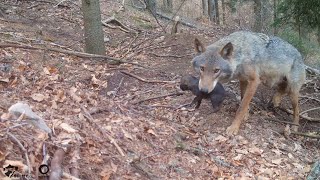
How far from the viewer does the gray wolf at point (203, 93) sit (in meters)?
6.89

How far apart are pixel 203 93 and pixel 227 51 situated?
31.6 inches

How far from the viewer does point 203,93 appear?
664 centimetres

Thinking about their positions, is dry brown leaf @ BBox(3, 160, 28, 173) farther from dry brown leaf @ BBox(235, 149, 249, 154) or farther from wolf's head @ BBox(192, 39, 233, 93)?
dry brown leaf @ BBox(235, 149, 249, 154)

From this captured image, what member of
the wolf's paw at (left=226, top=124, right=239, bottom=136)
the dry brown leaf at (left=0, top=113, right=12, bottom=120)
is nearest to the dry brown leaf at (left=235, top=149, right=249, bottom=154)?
the wolf's paw at (left=226, top=124, right=239, bottom=136)

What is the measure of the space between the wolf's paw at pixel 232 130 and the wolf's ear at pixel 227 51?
120 centimetres

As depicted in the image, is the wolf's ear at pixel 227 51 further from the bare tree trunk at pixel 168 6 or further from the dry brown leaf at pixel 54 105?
the bare tree trunk at pixel 168 6

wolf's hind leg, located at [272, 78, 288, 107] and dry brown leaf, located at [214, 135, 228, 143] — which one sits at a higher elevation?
wolf's hind leg, located at [272, 78, 288, 107]

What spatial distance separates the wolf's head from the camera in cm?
640

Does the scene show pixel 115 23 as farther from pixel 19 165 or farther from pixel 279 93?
pixel 19 165

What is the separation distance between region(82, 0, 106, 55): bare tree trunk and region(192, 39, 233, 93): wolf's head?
341 cm

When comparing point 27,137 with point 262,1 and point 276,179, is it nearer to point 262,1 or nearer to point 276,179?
point 276,179

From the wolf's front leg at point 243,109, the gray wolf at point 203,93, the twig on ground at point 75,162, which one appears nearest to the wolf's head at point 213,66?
the gray wolf at point 203,93

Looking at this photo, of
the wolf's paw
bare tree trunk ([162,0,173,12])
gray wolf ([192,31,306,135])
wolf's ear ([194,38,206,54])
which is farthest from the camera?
bare tree trunk ([162,0,173,12])

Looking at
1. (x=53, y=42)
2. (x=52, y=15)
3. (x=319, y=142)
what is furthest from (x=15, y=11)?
(x=319, y=142)
